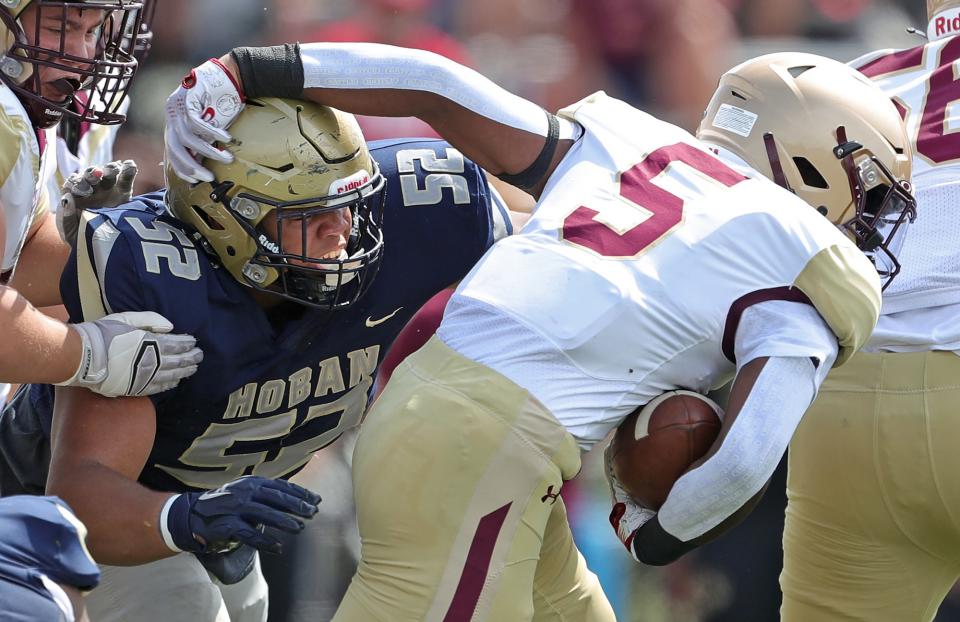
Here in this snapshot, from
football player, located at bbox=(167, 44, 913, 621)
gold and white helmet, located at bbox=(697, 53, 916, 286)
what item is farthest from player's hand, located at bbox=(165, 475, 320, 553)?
gold and white helmet, located at bbox=(697, 53, 916, 286)

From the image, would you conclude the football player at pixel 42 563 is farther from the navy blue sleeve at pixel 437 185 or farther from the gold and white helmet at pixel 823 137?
the gold and white helmet at pixel 823 137

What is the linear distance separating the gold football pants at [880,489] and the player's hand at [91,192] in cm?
183

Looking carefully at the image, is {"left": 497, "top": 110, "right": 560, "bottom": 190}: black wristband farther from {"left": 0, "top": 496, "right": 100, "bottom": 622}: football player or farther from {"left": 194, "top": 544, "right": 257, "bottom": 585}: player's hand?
{"left": 0, "top": 496, "right": 100, "bottom": 622}: football player

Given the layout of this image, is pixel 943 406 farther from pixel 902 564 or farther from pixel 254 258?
pixel 254 258

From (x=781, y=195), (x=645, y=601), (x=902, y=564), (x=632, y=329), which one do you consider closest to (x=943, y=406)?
(x=902, y=564)

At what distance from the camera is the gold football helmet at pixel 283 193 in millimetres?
2703

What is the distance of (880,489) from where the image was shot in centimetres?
304

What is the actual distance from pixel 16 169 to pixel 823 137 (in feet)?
5.59

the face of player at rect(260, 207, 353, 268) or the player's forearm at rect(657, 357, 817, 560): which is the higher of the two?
the player's forearm at rect(657, 357, 817, 560)

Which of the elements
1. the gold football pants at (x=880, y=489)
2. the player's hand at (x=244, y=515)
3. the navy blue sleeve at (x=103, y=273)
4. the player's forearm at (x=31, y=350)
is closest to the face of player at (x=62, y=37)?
the navy blue sleeve at (x=103, y=273)

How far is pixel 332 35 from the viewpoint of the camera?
4.64m

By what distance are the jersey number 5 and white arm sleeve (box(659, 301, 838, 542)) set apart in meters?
0.23

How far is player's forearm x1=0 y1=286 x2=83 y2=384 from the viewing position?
8.14 ft

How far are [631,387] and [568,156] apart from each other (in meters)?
0.51
